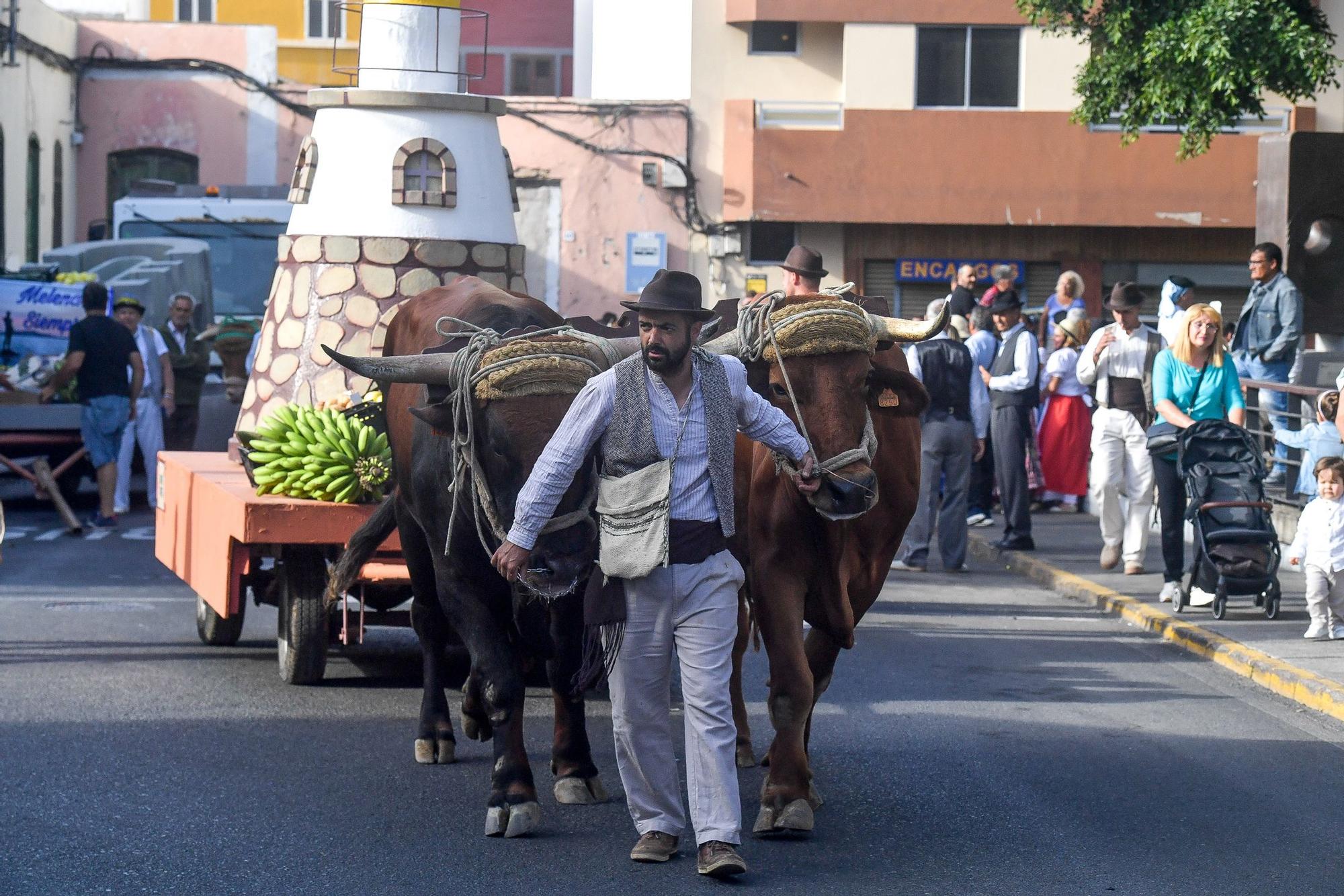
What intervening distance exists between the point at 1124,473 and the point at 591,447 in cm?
830

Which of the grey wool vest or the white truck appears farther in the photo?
the white truck

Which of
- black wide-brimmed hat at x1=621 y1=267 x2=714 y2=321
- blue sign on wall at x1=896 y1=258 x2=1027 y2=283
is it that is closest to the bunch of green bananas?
black wide-brimmed hat at x1=621 y1=267 x2=714 y2=321

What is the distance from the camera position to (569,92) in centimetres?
4578

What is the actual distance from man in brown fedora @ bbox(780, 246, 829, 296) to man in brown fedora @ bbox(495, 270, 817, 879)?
2814mm

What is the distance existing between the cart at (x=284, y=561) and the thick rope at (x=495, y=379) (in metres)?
2.22

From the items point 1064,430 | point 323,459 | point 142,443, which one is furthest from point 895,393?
point 142,443

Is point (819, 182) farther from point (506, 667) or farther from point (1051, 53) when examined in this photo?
point (506, 667)

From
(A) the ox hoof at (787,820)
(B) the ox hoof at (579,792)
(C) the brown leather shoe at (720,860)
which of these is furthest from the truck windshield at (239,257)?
(C) the brown leather shoe at (720,860)

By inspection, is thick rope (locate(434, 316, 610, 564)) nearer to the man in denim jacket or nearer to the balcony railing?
the man in denim jacket

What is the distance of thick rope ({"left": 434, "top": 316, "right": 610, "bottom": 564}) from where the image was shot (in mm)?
6891

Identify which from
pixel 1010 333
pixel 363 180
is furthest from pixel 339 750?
pixel 1010 333

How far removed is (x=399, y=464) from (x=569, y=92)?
38359 mm

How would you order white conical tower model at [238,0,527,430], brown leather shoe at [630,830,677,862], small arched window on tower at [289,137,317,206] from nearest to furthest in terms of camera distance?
brown leather shoe at [630,830,677,862] → white conical tower model at [238,0,527,430] → small arched window on tower at [289,137,317,206]

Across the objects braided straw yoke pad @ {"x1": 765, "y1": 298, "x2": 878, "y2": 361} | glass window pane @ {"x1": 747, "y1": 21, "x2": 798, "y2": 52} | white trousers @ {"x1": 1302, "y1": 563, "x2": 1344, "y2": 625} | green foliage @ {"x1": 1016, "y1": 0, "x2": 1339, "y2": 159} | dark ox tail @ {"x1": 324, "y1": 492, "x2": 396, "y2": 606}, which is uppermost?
glass window pane @ {"x1": 747, "y1": 21, "x2": 798, "y2": 52}
